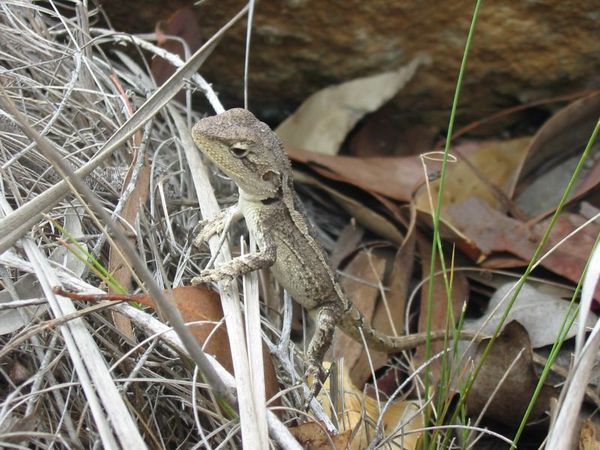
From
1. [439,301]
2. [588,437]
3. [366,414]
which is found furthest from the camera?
[439,301]

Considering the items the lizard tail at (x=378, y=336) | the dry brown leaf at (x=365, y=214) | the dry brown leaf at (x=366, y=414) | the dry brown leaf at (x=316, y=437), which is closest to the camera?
the dry brown leaf at (x=316, y=437)

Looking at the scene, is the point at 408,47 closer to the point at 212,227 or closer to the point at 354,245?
the point at 354,245

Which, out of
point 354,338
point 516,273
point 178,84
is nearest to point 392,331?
point 354,338

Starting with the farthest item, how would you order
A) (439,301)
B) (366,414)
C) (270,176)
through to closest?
(439,301) → (270,176) → (366,414)

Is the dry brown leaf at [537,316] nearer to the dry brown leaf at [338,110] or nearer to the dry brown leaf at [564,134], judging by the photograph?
the dry brown leaf at [564,134]

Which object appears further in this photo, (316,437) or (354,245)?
(354,245)

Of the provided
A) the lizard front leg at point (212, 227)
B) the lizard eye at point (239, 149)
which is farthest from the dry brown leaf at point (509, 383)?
the lizard eye at point (239, 149)

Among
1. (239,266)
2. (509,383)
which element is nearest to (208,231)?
(239,266)
